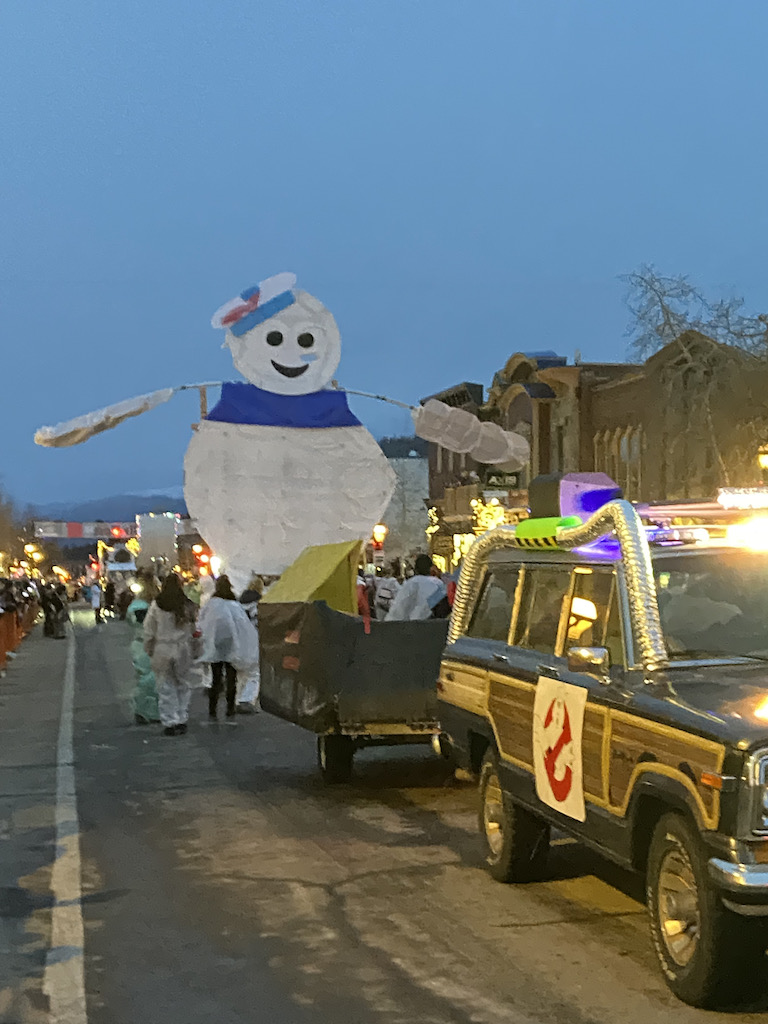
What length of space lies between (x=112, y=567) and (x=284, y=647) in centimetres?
6872

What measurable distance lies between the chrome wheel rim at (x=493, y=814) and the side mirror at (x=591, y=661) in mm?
1725

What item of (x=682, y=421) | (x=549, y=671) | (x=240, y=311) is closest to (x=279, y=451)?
(x=240, y=311)

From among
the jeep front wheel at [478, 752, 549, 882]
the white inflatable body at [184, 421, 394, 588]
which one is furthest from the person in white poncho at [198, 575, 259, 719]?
the white inflatable body at [184, 421, 394, 588]

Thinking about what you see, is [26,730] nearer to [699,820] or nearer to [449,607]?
[449,607]

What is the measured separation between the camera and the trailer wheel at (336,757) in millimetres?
11094

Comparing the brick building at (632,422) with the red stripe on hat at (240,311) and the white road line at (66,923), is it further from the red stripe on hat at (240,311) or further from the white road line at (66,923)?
the white road line at (66,923)

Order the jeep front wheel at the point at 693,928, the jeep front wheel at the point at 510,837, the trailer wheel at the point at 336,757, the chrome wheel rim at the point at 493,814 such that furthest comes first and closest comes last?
1. the trailer wheel at the point at 336,757
2. the chrome wheel rim at the point at 493,814
3. the jeep front wheel at the point at 510,837
4. the jeep front wheel at the point at 693,928

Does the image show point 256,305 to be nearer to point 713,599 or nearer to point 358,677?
point 358,677

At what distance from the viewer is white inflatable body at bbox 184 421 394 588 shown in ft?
94.2

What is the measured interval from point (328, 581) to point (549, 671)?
5.08 meters

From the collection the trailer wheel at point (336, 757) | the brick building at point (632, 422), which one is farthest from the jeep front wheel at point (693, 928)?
the brick building at point (632, 422)

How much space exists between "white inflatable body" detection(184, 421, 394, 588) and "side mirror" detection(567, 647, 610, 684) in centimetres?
2285

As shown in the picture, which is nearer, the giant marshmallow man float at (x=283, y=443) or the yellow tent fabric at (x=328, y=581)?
the yellow tent fabric at (x=328, y=581)

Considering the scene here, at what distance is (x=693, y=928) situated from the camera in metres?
5.24
